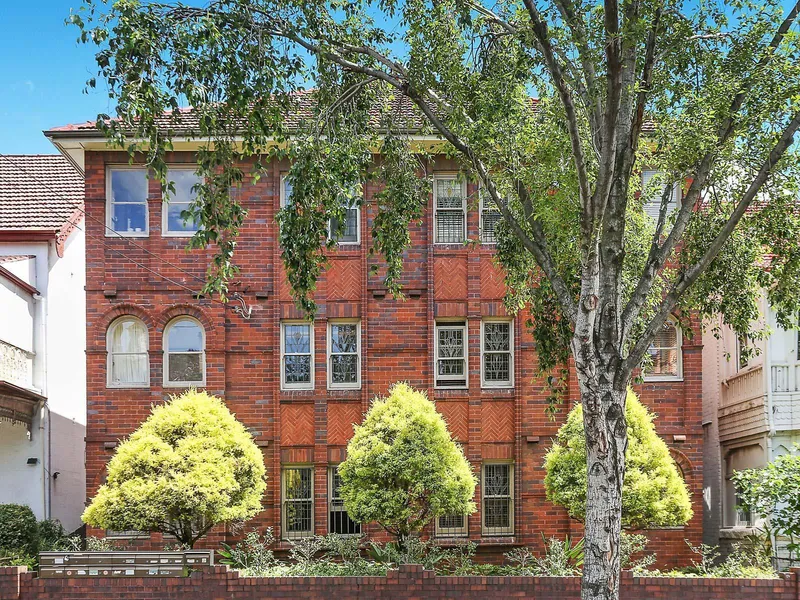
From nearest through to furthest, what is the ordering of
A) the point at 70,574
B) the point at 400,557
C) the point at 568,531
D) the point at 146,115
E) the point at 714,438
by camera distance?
the point at 146,115 → the point at 70,574 → the point at 400,557 → the point at 568,531 → the point at 714,438

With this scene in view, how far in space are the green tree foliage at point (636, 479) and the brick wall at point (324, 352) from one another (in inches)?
95.1

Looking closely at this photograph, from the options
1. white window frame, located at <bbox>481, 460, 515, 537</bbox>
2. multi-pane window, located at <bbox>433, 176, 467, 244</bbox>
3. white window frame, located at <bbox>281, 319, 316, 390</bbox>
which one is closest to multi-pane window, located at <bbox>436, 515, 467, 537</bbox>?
white window frame, located at <bbox>481, 460, 515, 537</bbox>

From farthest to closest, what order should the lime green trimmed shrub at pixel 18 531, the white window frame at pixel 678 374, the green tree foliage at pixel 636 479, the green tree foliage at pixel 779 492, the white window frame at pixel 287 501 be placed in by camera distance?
1. the white window frame at pixel 678 374
2. the white window frame at pixel 287 501
3. the lime green trimmed shrub at pixel 18 531
4. the green tree foliage at pixel 636 479
5. the green tree foliage at pixel 779 492

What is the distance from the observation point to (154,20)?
11.3 m

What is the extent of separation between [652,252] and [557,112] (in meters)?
2.41

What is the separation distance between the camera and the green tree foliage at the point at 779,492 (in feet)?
49.2

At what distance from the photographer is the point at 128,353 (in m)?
21.3

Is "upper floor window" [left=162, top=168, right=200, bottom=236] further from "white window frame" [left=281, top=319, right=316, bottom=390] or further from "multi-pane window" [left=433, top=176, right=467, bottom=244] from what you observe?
"multi-pane window" [left=433, top=176, right=467, bottom=244]

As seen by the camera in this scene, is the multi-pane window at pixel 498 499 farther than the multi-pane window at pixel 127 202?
No

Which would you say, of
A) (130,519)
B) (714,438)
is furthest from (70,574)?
(714,438)

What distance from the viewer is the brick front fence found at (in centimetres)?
1606

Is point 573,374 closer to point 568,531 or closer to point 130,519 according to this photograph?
point 568,531

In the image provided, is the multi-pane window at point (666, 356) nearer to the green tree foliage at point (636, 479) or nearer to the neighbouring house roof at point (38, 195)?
the green tree foliage at point (636, 479)

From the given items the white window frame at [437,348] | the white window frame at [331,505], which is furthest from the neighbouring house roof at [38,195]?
the white window frame at [437,348]
